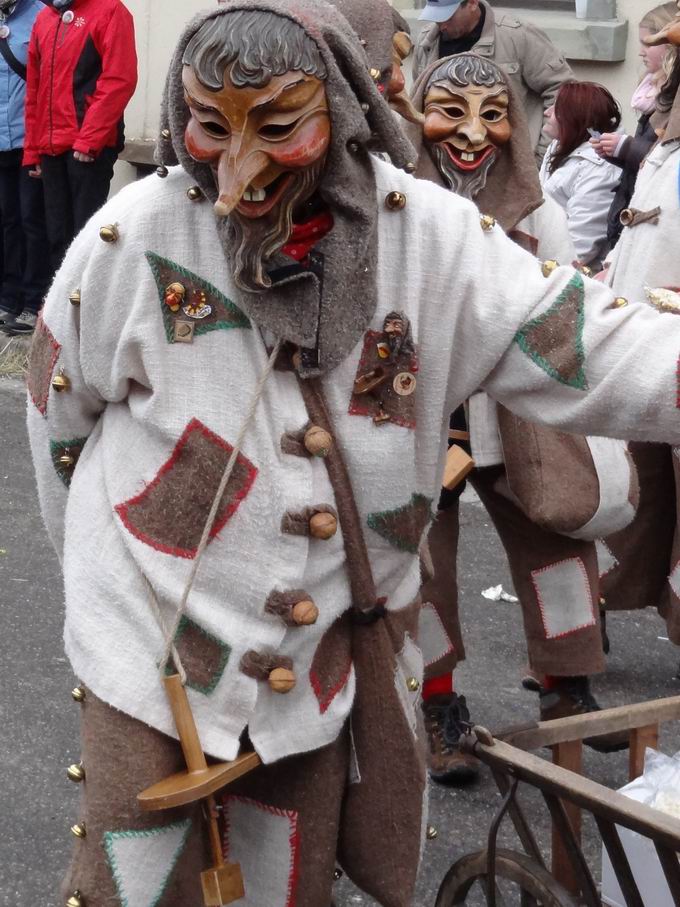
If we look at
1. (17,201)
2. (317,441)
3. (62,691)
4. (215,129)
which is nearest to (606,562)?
(62,691)

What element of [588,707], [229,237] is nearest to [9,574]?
[588,707]

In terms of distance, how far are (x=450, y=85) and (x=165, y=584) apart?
6.25ft

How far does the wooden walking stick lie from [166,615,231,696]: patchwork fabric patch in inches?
2.2

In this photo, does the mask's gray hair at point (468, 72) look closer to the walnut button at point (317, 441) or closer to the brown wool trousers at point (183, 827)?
the walnut button at point (317, 441)

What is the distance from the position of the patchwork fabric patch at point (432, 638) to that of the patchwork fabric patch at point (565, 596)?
264 mm

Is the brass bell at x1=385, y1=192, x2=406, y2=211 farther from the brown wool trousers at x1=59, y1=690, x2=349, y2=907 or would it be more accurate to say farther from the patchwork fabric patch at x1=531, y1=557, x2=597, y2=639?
the patchwork fabric patch at x1=531, y1=557, x2=597, y2=639

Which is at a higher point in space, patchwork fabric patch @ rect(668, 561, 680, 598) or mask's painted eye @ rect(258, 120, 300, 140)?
mask's painted eye @ rect(258, 120, 300, 140)

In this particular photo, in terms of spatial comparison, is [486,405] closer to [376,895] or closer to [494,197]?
[494,197]

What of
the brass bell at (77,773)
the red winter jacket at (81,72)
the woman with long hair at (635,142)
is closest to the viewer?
the brass bell at (77,773)

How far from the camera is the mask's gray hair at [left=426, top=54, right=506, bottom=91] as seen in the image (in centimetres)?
378

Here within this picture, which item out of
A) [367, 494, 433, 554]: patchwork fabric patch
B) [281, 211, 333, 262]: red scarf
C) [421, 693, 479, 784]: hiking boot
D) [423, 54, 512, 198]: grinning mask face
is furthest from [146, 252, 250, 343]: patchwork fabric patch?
[421, 693, 479, 784]: hiking boot

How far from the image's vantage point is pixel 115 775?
2328mm

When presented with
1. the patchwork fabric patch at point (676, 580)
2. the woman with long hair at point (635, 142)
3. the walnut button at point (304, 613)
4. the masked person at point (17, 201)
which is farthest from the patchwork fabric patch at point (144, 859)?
the masked person at point (17, 201)

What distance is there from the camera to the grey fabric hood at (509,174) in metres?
3.72
